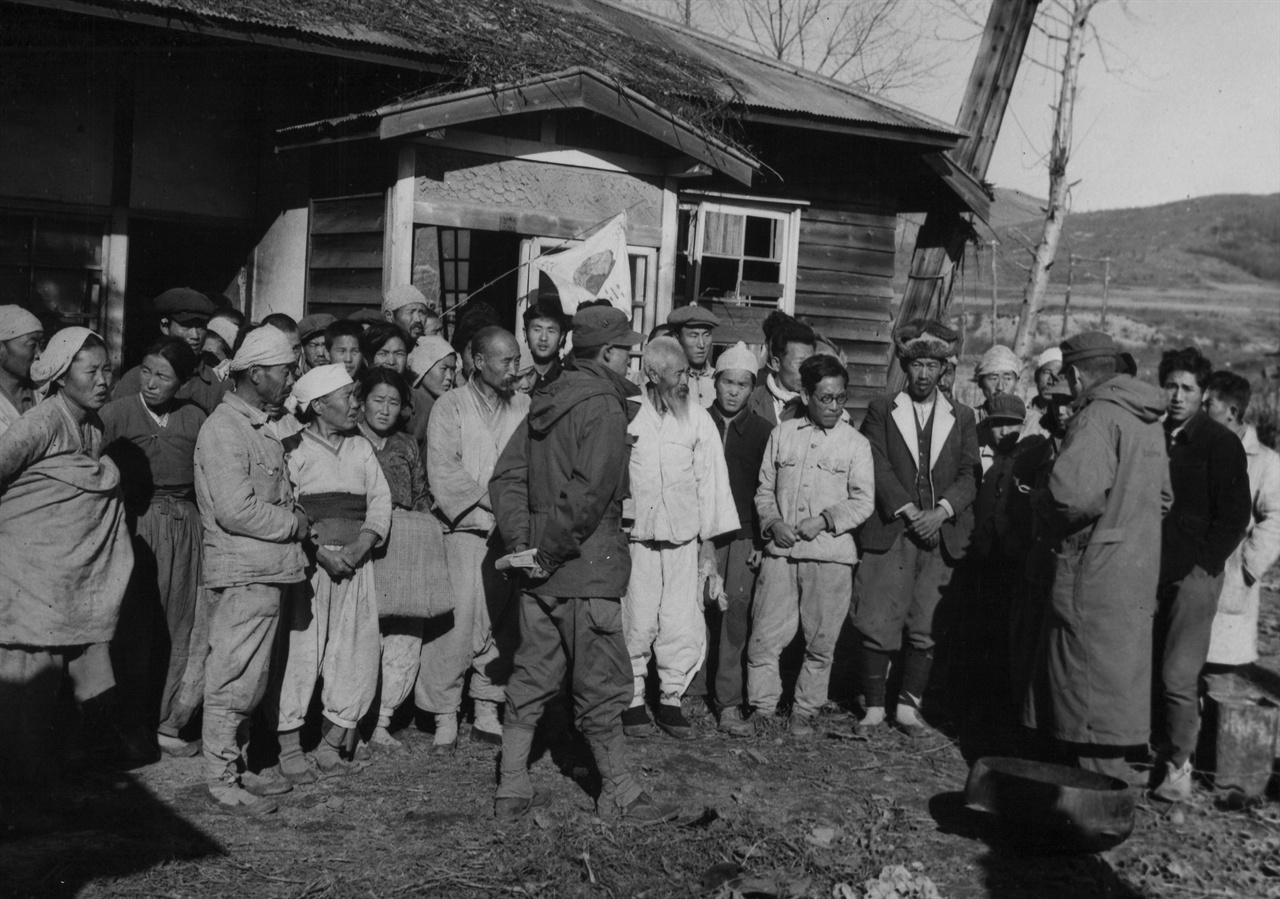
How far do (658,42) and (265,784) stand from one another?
764 cm

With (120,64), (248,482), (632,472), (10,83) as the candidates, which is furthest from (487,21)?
(248,482)

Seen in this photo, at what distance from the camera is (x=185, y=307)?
6.36 metres

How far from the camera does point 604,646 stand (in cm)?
500

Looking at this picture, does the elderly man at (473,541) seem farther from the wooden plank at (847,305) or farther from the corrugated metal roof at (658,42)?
the wooden plank at (847,305)

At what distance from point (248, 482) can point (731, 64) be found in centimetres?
773

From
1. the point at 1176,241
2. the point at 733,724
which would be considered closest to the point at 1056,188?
the point at 733,724

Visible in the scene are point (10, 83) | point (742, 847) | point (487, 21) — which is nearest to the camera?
point (742, 847)

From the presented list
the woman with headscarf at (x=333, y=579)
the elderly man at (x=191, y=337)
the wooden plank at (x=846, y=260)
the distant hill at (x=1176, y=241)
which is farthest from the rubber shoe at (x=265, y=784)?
the distant hill at (x=1176, y=241)

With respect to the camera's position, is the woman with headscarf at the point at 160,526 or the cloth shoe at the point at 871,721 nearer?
the woman with headscarf at the point at 160,526

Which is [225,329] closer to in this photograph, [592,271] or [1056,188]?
[592,271]

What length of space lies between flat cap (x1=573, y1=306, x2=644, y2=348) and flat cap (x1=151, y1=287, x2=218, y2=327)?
235cm

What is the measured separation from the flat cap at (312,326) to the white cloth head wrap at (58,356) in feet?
6.48

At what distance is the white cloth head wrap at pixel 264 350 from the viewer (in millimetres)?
4969

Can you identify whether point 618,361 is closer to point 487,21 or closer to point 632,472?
point 632,472
